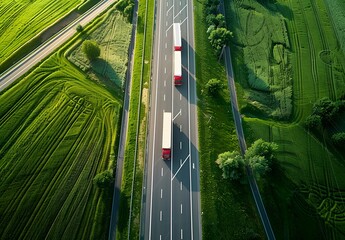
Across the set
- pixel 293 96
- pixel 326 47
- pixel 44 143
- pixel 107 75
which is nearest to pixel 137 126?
pixel 107 75

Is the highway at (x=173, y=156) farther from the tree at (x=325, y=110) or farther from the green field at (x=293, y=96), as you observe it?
the tree at (x=325, y=110)

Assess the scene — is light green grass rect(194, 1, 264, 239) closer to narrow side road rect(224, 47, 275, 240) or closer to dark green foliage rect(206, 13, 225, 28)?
narrow side road rect(224, 47, 275, 240)

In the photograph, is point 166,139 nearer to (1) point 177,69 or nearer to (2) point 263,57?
(1) point 177,69

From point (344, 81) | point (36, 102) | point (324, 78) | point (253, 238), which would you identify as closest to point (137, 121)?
point (36, 102)

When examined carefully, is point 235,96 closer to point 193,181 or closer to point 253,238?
point 193,181

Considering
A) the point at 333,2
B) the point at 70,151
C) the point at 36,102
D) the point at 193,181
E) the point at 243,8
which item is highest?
the point at 333,2

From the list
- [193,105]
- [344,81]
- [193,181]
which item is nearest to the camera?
[193,181]

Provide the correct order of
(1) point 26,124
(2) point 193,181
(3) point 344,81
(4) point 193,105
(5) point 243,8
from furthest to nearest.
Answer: (5) point 243,8 < (3) point 344,81 < (4) point 193,105 < (1) point 26,124 < (2) point 193,181

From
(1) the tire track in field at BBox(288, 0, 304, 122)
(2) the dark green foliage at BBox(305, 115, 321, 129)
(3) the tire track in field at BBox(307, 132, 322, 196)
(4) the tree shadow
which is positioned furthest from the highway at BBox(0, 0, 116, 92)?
(3) the tire track in field at BBox(307, 132, 322, 196)

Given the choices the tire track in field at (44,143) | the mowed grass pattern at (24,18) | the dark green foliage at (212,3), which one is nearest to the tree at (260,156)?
the tire track in field at (44,143)
